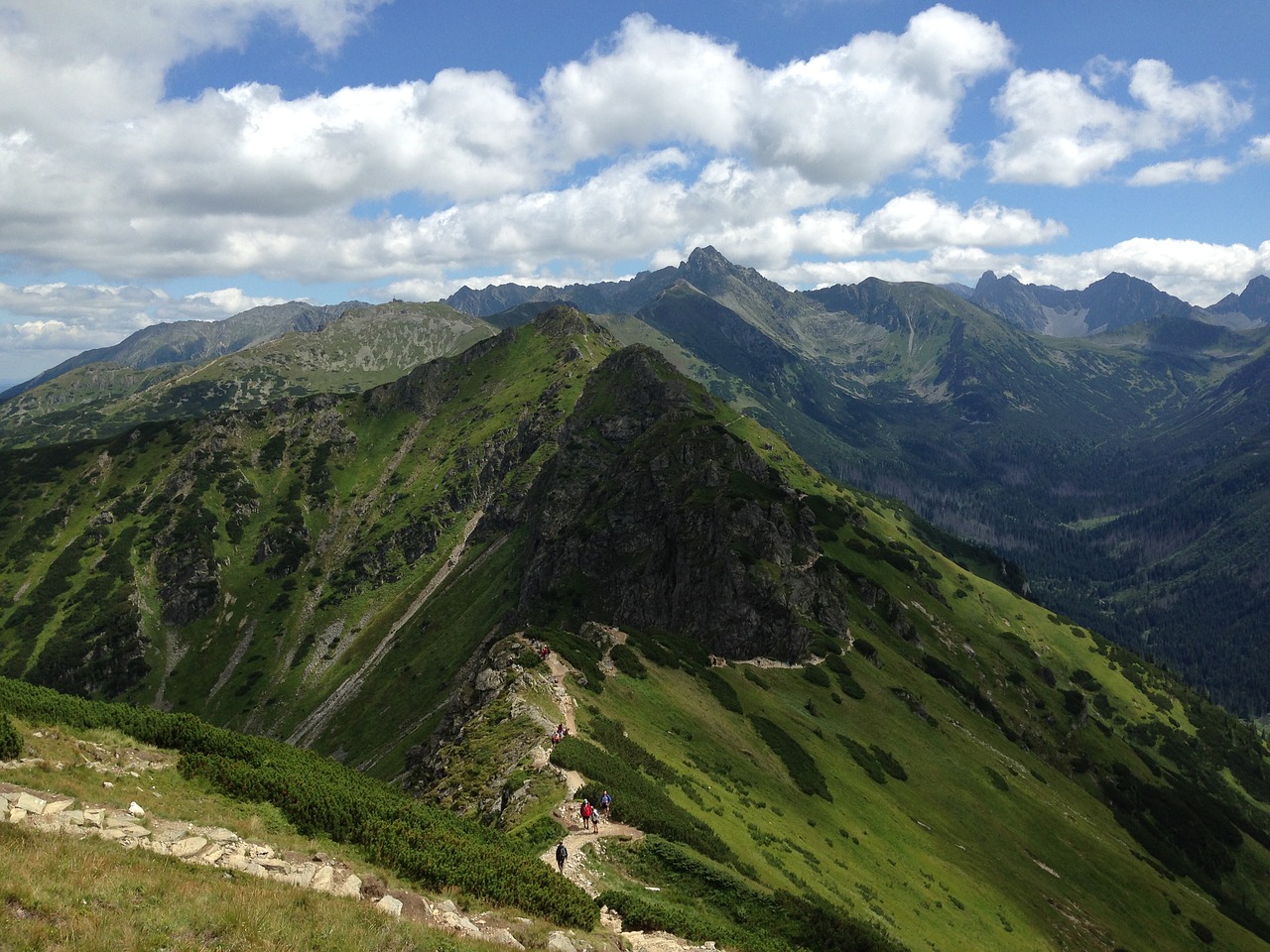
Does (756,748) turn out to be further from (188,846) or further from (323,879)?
(188,846)

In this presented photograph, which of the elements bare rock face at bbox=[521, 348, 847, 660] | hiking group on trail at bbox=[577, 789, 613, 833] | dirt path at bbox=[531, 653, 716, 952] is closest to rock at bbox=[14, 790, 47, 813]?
dirt path at bbox=[531, 653, 716, 952]

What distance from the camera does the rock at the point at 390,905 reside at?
64.6 feet

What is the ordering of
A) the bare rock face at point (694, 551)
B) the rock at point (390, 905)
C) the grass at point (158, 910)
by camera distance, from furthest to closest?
the bare rock face at point (694, 551) < the rock at point (390, 905) < the grass at point (158, 910)

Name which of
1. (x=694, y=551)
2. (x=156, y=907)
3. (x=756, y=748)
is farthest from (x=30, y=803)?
(x=694, y=551)

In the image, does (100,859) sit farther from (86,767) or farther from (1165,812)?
(1165,812)

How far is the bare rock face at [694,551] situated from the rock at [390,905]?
286 ft

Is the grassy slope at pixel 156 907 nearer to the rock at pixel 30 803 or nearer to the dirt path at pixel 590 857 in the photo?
the rock at pixel 30 803

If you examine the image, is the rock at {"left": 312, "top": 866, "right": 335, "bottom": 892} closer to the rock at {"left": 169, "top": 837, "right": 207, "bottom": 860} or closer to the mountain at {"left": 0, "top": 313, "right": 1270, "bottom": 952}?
the mountain at {"left": 0, "top": 313, "right": 1270, "bottom": 952}

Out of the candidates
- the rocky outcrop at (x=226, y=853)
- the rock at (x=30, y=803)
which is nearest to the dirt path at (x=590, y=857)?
the rocky outcrop at (x=226, y=853)

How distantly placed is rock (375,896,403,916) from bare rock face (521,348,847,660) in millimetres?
87158

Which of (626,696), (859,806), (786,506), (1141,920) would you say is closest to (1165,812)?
(1141,920)

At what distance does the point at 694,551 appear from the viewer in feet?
399

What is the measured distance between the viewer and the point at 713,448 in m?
154

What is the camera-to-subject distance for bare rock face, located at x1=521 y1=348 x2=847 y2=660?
355 ft
